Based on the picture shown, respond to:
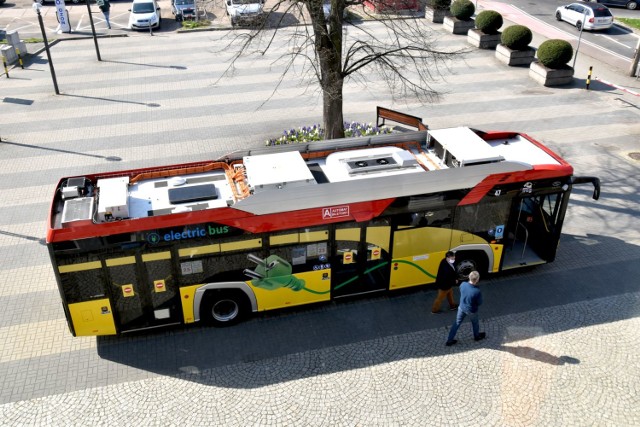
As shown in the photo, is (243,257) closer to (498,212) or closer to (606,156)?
(498,212)

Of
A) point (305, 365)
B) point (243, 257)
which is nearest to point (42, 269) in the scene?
point (243, 257)

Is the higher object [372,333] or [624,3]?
[624,3]

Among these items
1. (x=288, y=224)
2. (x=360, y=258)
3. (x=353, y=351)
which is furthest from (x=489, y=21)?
(x=353, y=351)

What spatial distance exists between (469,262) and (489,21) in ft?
58.5

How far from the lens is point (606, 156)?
1817cm

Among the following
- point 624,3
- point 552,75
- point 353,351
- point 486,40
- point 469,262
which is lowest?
point 353,351

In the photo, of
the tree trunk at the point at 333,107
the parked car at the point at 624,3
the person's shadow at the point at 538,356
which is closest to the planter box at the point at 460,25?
the parked car at the point at 624,3

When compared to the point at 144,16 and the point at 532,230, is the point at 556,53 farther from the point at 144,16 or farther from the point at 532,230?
the point at 144,16

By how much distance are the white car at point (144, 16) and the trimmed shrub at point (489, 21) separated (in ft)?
54.2

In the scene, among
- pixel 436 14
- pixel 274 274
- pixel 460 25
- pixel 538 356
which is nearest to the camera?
pixel 538 356

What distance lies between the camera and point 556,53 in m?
22.7

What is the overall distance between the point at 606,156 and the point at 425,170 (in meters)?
9.44

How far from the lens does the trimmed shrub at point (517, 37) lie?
80.2 feet

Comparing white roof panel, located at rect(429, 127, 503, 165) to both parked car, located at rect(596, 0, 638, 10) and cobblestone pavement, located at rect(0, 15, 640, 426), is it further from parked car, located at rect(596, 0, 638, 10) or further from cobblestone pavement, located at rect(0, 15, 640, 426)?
parked car, located at rect(596, 0, 638, 10)
